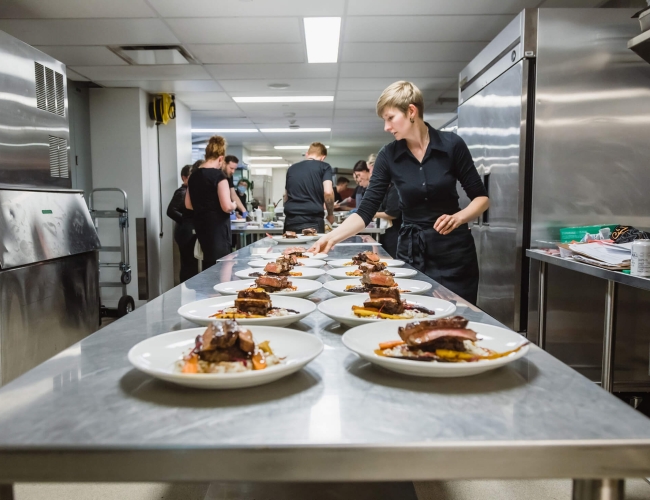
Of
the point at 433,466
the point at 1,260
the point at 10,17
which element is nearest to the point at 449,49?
the point at 10,17

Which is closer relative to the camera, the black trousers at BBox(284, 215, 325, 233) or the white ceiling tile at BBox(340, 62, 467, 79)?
the black trousers at BBox(284, 215, 325, 233)

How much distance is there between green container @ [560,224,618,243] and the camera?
2760 mm

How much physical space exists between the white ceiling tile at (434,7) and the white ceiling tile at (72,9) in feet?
5.08

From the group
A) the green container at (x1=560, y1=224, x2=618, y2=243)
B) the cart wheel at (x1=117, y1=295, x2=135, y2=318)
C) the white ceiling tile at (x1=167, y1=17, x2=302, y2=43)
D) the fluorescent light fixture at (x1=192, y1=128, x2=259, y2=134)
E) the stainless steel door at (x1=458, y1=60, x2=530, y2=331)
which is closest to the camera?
the green container at (x1=560, y1=224, x2=618, y2=243)

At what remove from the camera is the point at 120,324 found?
3.57 feet

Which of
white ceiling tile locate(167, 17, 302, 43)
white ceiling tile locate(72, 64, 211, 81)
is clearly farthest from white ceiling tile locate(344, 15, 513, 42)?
white ceiling tile locate(72, 64, 211, 81)

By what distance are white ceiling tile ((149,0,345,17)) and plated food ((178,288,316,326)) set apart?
3.01 meters

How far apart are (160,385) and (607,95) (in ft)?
9.78

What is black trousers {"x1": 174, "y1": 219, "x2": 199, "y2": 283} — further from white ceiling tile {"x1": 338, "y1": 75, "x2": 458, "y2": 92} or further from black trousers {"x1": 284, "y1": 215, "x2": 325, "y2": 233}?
white ceiling tile {"x1": 338, "y1": 75, "x2": 458, "y2": 92}

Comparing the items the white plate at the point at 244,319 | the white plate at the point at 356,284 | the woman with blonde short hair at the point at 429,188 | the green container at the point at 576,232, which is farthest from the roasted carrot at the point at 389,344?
the green container at the point at 576,232

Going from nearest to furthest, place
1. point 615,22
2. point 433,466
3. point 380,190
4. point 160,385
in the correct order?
point 433,466, point 160,385, point 380,190, point 615,22

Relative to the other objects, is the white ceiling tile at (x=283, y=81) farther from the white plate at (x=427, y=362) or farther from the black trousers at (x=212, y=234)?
the white plate at (x=427, y=362)

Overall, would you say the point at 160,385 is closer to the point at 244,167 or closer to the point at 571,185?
the point at 571,185

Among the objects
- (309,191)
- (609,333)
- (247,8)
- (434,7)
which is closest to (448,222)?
(609,333)
